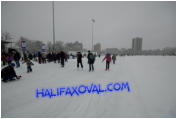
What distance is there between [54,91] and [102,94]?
76.4 inches

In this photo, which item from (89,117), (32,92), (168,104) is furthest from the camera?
→ (32,92)

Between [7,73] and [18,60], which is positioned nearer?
[7,73]

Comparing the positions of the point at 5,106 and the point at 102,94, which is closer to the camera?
the point at 5,106

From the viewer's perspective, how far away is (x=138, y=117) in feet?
8.17

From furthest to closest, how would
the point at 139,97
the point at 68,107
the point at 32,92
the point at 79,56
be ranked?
the point at 79,56 < the point at 32,92 < the point at 139,97 < the point at 68,107

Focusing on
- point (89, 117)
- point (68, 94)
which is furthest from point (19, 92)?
point (89, 117)

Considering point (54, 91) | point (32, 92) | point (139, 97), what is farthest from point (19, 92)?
point (139, 97)

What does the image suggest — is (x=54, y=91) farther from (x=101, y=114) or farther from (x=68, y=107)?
(x=101, y=114)

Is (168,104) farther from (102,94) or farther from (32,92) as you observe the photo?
(32,92)

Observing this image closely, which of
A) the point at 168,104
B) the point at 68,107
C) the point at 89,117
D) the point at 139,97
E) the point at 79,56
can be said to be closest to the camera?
the point at 89,117

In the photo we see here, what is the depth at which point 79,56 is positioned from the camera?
753 centimetres

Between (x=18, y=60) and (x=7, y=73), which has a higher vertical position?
(x=18, y=60)

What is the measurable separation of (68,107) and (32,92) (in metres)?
1.86

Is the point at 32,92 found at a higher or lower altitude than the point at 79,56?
lower
